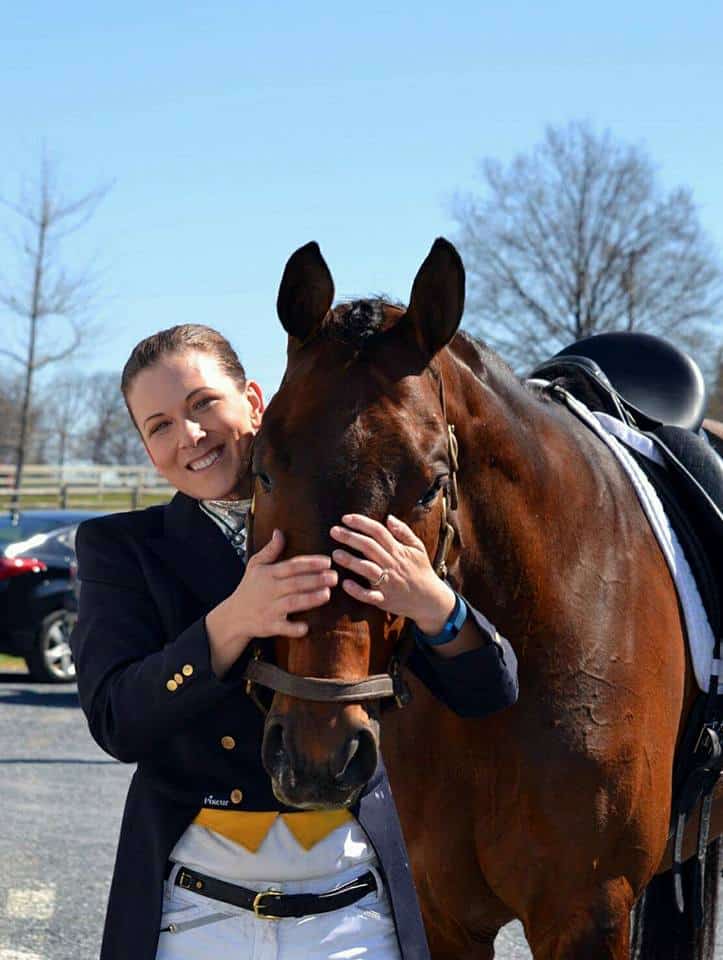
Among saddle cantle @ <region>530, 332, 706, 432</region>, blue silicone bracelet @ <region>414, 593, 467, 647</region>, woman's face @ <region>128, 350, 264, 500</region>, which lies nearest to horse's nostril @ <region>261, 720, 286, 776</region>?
blue silicone bracelet @ <region>414, 593, 467, 647</region>

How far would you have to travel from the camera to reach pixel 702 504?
11.8 feet

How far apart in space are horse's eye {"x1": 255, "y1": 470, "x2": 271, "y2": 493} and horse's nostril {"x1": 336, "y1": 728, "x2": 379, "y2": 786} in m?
0.44

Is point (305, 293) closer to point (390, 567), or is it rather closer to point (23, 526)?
point (390, 567)

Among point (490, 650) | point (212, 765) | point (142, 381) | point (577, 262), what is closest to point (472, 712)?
point (490, 650)

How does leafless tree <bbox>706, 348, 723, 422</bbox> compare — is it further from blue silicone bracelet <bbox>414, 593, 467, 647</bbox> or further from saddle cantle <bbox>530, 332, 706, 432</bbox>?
blue silicone bracelet <bbox>414, 593, 467, 647</bbox>

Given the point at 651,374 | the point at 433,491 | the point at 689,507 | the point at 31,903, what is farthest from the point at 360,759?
the point at 31,903

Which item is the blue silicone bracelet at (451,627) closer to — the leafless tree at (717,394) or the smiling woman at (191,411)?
the smiling woman at (191,411)

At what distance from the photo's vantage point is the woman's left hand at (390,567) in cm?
216

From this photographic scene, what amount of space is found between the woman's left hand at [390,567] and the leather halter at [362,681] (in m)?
0.10

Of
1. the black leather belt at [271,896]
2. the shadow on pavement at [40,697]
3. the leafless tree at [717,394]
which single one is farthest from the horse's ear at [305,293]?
the leafless tree at [717,394]

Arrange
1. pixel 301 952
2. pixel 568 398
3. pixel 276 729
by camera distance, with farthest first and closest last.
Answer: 1. pixel 568 398
2. pixel 301 952
3. pixel 276 729

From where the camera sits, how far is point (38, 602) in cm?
1341

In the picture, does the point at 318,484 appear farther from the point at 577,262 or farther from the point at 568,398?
the point at 577,262

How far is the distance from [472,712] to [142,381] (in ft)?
2.82
